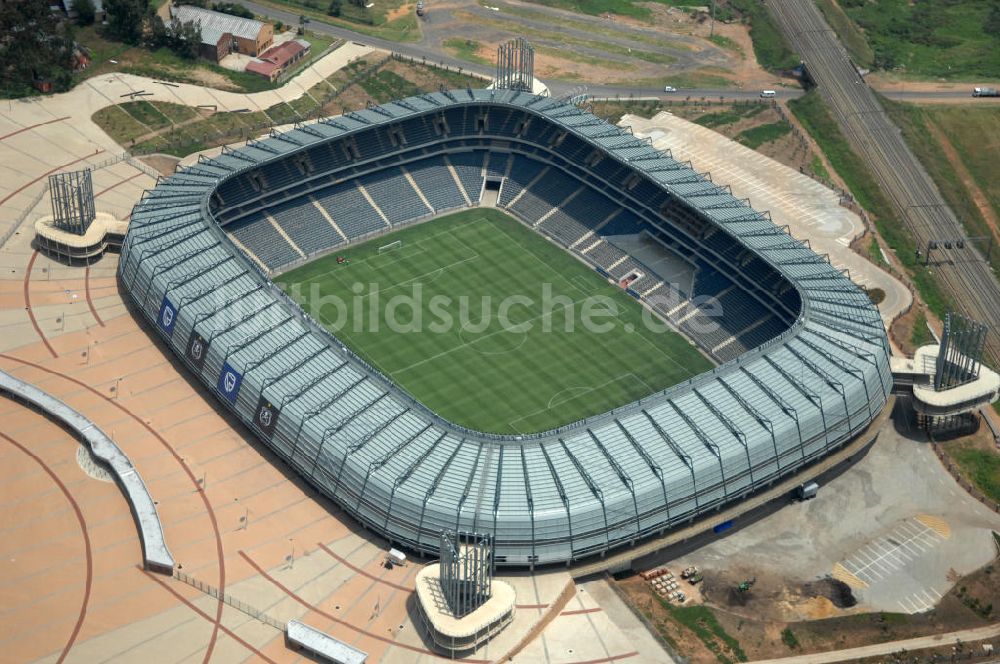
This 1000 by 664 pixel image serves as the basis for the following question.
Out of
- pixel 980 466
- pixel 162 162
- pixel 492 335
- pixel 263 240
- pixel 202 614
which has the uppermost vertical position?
pixel 263 240

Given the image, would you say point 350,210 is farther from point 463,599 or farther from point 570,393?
point 463,599

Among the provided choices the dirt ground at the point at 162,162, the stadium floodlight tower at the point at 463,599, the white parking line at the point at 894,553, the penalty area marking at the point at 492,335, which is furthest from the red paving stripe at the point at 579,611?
the dirt ground at the point at 162,162

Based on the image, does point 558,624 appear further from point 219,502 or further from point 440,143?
point 440,143

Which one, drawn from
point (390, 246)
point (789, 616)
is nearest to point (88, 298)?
point (390, 246)

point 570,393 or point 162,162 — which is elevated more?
point 162,162

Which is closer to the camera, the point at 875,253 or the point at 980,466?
the point at 980,466

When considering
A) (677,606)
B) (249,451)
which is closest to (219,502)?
(249,451)
